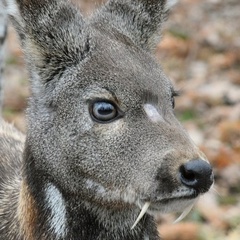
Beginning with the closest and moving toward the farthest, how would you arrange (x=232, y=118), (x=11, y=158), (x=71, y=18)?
(x=71, y=18), (x=11, y=158), (x=232, y=118)

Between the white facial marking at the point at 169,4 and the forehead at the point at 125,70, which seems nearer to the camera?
the forehead at the point at 125,70

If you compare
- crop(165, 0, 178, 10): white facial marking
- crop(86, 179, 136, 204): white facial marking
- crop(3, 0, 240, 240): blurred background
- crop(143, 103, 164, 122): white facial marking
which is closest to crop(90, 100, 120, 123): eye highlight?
crop(143, 103, 164, 122): white facial marking

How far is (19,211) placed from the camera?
5.09m

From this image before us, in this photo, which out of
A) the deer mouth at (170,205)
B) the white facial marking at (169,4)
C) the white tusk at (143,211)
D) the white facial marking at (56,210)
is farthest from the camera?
the white facial marking at (169,4)

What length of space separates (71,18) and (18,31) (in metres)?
0.33

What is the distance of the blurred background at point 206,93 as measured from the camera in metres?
7.50

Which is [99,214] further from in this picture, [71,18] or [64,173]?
[71,18]

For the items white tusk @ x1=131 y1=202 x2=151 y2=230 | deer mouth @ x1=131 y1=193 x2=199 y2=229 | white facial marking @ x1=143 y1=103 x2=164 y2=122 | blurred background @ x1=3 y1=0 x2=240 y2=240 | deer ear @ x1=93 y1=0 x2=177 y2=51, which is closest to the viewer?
deer mouth @ x1=131 y1=193 x2=199 y2=229

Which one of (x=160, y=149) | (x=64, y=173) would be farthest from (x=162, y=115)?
(x=64, y=173)

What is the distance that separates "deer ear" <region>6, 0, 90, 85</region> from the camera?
486 centimetres

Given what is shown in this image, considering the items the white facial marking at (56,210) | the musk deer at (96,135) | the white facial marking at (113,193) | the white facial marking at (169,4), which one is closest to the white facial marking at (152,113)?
the musk deer at (96,135)

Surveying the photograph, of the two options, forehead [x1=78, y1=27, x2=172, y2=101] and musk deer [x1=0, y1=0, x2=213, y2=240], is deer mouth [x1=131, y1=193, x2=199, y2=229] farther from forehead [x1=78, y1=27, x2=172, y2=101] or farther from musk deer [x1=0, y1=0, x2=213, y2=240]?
forehead [x1=78, y1=27, x2=172, y2=101]

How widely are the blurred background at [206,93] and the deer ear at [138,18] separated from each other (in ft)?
0.70

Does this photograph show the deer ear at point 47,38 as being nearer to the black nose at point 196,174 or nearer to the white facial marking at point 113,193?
the white facial marking at point 113,193
